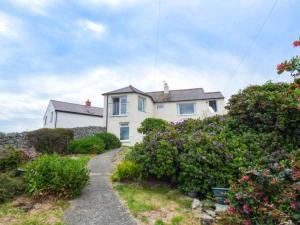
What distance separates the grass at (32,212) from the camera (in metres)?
5.07

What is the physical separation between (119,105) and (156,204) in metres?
18.2

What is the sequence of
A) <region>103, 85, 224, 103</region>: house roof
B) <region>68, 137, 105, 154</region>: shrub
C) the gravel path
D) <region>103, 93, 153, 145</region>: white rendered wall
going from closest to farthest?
the gravel path, <region>68, 137, 105, 154</region>: shrub, <region>103, 93, 153, 145</region>: white rendered wall, <region>103, 85, 224, 103</region>: house roof

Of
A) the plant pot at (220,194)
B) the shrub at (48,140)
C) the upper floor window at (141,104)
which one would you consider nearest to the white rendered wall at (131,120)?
the upper floor window at (141,104)

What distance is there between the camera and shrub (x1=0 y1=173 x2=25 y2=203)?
6318 mm

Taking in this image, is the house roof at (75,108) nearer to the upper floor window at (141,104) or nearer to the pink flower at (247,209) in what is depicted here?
the upper floor window at (141,104)

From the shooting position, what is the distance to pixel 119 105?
23.7 meters

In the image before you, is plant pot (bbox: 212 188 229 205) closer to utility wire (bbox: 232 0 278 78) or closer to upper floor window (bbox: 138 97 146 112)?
utility wire (bbox: 232 0 278 78)

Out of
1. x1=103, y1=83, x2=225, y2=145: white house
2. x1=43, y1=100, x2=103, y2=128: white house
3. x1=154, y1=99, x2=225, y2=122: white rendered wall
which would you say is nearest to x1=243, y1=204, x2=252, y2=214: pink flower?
x1=103, y1=83, x2=225, y2=145: white house

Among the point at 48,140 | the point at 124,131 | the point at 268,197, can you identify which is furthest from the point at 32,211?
the point at 124,131

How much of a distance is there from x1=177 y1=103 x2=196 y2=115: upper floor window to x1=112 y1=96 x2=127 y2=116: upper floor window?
6317mm

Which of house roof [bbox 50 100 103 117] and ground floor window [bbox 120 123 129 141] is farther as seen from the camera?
house roof [bbox 50 100 103 117]

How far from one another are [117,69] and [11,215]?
39.1 feet

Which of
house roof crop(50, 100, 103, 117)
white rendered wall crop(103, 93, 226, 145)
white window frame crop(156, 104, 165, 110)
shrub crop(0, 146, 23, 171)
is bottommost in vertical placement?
shrub crop(0, 146, 23, 171)

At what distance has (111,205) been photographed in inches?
231
